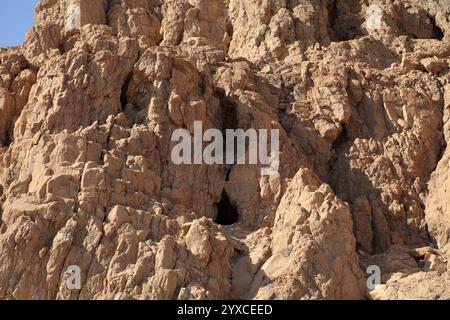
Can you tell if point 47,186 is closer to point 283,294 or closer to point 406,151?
point 283,294

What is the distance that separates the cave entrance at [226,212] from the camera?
3488 cm

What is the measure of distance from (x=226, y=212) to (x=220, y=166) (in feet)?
4.78

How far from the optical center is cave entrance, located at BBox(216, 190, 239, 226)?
34.9 metres

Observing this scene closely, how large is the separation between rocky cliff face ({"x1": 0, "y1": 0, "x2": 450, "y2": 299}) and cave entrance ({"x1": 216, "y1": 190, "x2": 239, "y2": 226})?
0.29 feet

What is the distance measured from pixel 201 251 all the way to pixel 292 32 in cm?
1394

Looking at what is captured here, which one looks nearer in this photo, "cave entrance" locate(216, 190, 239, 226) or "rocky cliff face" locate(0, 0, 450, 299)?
"rocky cliff face" locate(0, 0, 450, 299)

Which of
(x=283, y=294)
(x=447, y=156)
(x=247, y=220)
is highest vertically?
(x=447, y=156)

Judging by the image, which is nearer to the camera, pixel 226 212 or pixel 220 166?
pixel 226 212

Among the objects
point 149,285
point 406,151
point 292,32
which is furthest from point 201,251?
point 292,32

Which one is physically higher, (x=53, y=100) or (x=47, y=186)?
(x=53, y=100)

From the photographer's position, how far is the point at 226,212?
115 feet

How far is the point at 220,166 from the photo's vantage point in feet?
116

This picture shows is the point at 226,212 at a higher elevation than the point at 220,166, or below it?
below

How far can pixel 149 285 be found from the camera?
29750 mm
